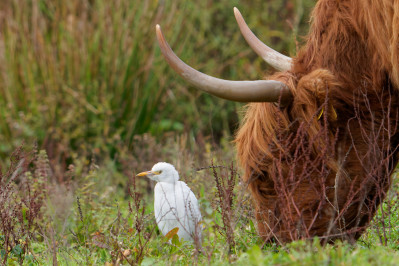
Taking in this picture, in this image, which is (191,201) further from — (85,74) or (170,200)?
(85,74)

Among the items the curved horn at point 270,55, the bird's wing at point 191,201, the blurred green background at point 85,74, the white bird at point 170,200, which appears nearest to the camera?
the curved horn at point 270,55

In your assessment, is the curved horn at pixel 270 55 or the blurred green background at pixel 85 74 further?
the blurred green background at pixel 85 74

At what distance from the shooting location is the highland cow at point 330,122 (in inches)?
134

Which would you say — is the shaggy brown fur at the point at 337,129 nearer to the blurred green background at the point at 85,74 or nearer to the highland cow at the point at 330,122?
the highland cow at the point at 330,122

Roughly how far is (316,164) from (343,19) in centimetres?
84

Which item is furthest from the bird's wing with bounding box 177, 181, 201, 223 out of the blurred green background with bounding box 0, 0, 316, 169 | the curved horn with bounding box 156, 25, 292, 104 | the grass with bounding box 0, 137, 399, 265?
the blurred green background with bounding box 0, 0, 316, 169

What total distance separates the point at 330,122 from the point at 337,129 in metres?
0.13

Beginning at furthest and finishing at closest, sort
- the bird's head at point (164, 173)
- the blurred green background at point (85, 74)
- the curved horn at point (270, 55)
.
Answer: the blurred green background at point (85, 74) → the bird's head at point (164, 173) → the curved horn at point (270, 55)

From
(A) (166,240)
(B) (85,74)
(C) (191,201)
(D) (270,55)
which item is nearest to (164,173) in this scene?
(C) (191,201)

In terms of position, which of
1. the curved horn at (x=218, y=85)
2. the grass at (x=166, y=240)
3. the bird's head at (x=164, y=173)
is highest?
the curved horn at (x=218, y=85)

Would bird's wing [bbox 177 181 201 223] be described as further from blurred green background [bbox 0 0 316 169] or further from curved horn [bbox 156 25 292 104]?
blurred green background [bbox 0 0 316 169]

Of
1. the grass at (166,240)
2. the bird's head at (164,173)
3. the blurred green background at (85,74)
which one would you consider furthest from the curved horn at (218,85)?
the blurred green background at (85,74)

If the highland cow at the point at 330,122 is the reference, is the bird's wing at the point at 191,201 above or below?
below

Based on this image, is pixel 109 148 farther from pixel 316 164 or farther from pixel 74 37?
pixel 316 164
